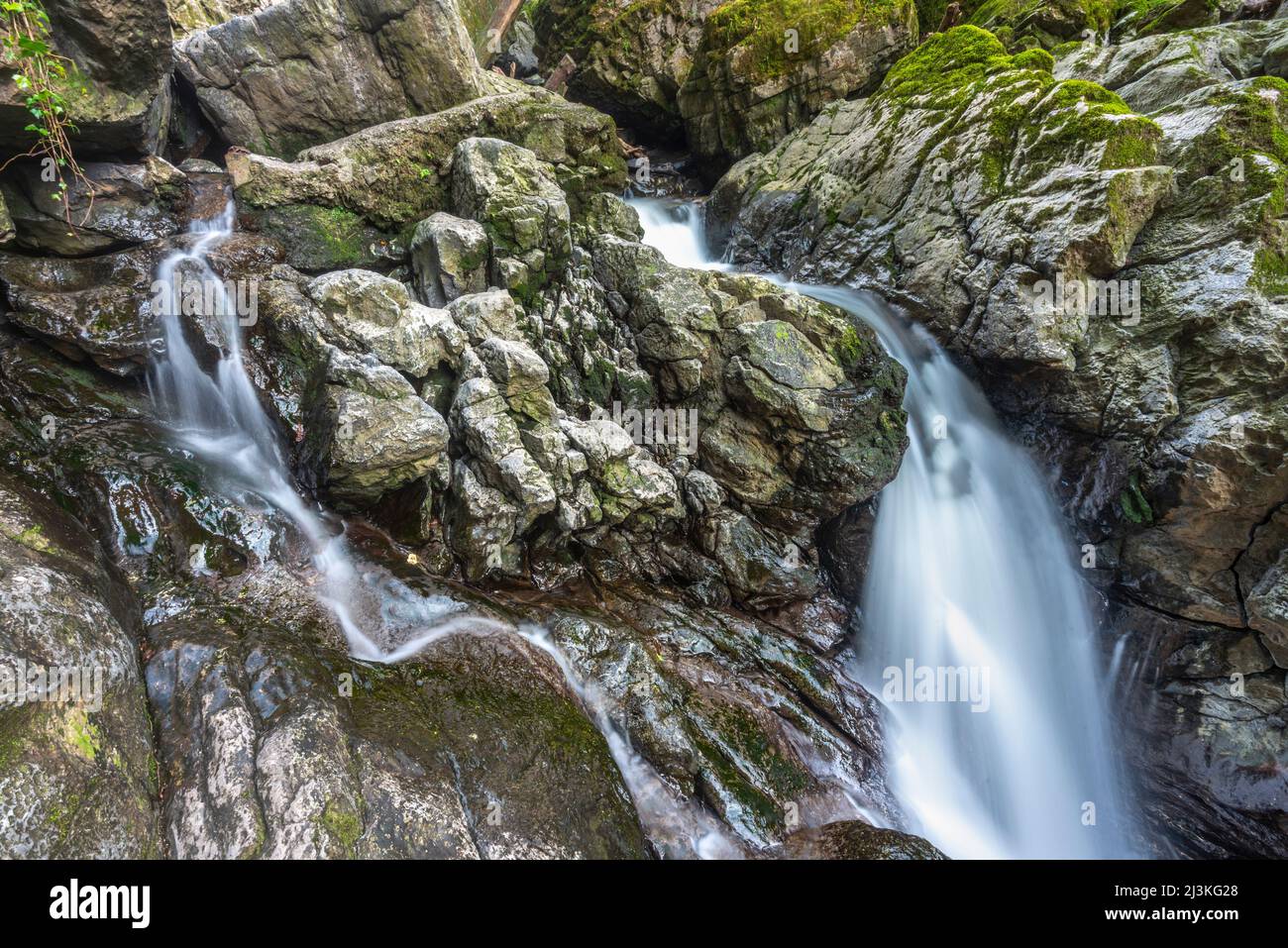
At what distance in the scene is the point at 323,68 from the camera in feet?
32.3

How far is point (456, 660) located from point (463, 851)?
1881 millimetres

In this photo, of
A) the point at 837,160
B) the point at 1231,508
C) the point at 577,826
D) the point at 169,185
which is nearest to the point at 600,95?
the point at 837,160

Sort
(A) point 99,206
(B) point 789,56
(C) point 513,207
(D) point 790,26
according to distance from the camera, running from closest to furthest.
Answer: (A) point 99,206
(C) point 513,207
(D) point 790,26
(B) point 789,56

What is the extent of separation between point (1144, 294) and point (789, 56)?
10.2 m

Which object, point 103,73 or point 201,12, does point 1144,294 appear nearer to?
point 103,73

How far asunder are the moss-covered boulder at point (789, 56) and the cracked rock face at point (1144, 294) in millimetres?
4282

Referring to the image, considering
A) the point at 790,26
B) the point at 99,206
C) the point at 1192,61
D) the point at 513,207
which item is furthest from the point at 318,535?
the point at 790,26

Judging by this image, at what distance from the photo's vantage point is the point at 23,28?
223 inches

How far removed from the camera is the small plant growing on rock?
5.49 m

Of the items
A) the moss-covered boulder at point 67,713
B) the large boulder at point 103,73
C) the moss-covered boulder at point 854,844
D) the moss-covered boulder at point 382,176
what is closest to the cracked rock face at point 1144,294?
the moss-covered boulder at point 854,844

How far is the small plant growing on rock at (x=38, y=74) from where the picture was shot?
18.0 ft

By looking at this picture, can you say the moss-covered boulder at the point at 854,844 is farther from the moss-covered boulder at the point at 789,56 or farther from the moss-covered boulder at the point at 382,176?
the moss-covered boulder at the point at 789,56

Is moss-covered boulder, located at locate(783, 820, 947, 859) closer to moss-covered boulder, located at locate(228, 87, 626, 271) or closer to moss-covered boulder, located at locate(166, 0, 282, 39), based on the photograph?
moss-covered boulder, located at locate(228, 87, 626, 271)

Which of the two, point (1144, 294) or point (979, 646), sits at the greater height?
point (1144, 294)
